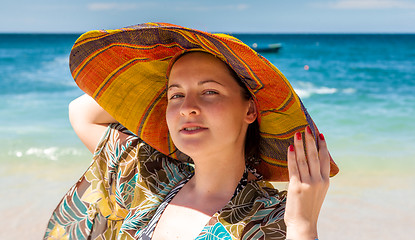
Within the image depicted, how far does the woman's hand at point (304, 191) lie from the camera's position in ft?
4.20

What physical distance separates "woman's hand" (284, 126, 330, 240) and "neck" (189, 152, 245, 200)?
411mm

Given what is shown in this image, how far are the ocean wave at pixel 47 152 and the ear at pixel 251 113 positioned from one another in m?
3.93

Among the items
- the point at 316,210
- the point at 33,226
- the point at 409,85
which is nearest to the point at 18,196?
the point at 33,226

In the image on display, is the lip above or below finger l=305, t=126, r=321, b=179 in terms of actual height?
below

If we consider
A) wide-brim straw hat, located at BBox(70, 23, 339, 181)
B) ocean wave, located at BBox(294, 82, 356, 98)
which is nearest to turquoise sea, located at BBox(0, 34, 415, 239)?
ocean wave, located at BBox(294, 82, 356, 98)

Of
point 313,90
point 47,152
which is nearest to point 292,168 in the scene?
point 47,152

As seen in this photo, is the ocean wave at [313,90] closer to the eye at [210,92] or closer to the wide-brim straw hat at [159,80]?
the wide-brim straw hat at [159,80]

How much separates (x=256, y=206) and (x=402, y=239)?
7.71 ft

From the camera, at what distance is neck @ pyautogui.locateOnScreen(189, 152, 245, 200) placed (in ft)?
5.62

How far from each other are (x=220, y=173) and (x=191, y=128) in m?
0.24

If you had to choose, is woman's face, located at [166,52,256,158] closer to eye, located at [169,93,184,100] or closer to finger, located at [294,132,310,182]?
eye, located at [169,93,184,100]

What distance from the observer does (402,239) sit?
135 inches

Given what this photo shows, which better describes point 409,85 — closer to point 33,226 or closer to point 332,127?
point 332,127

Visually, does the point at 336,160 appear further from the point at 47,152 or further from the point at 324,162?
the point at 324,162
